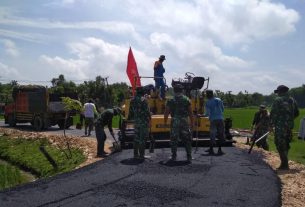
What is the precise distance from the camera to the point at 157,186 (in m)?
8.58

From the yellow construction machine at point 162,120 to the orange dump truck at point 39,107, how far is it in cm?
1196

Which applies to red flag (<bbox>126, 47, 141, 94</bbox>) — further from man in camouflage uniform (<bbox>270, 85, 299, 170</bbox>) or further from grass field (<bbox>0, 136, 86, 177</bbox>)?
man in camouflage uniform (<bbox>270, 85, 299, 170</bbox>)

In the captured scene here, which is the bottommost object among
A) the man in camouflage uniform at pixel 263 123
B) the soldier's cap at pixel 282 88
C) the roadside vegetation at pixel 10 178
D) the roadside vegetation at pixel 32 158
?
the roadside vegetation at pixel 10 178

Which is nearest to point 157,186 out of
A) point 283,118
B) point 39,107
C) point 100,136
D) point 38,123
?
point 283,118

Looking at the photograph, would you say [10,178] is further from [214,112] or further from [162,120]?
[214,112]

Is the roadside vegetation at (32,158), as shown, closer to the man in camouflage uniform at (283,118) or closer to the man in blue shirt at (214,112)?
the man in blue shirt at (214,112)

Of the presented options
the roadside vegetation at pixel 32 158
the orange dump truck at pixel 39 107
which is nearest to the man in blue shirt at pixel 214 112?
the roadside vegetation at pixel 32 158

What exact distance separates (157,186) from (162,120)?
6.03 metres

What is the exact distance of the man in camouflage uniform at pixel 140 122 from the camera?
11.7 meters

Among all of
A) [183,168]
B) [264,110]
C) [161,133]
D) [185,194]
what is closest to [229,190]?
[185,194]

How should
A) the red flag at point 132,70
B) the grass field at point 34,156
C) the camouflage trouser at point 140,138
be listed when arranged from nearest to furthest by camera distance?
the camouflage trouser at point 140,138, the grass field at point 34,156, the red flag at point 132,70

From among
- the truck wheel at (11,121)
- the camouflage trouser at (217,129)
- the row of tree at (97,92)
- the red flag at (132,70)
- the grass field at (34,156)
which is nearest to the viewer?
the camouflage trouser at (217,129)

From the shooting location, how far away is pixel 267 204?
7465 millimetres

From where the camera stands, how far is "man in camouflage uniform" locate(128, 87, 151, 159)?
1174cm
